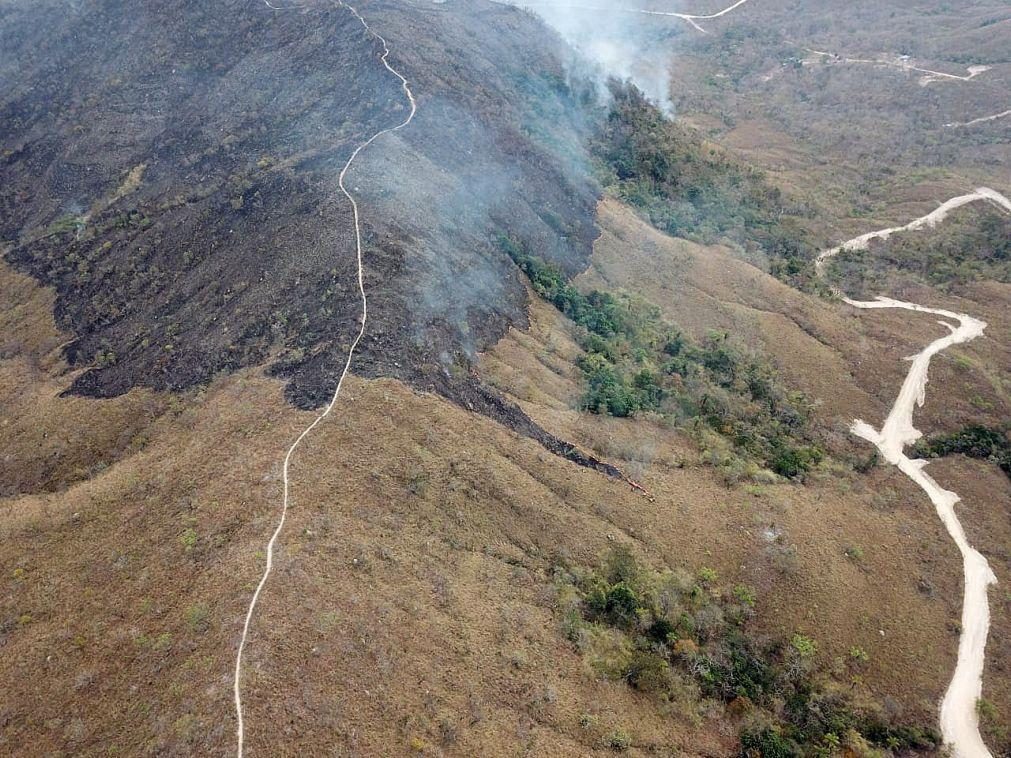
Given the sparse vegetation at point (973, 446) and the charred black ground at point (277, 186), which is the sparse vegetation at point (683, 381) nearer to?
the charred black ground at point (277, 186)

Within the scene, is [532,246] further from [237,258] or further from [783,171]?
[783,171]

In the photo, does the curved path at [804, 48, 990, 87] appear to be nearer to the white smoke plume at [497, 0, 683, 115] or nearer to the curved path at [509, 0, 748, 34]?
the curved path at [509, 0, 748, 34]

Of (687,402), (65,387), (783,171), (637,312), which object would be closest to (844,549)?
A: (687,402)

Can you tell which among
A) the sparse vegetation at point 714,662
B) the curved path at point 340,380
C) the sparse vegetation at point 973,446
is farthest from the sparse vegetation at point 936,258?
the curved path at point 340,380

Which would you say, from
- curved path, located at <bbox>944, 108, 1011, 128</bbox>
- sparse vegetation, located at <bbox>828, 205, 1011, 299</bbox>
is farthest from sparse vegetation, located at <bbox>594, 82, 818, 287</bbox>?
curved path, located at <bbox>944, 108, 1011, 128</bbox>

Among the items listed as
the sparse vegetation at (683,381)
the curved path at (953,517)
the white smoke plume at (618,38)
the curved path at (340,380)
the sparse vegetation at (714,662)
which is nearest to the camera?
the curved path at (340,380)

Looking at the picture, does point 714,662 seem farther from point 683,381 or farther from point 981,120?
point 981,120
